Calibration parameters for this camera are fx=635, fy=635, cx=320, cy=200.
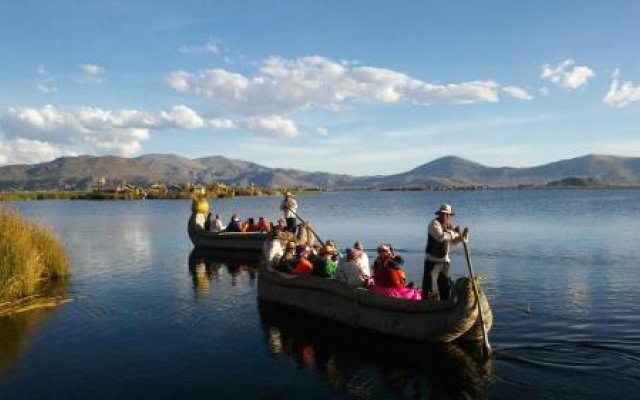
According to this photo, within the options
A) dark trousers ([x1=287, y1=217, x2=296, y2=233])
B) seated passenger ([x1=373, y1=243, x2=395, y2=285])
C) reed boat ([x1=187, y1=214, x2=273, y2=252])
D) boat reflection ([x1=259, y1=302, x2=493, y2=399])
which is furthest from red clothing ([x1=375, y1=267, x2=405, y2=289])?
reed boat ([x1=187, y1=214, x2=273, y2=252])

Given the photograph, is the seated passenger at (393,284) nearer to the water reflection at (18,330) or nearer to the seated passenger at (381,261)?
the seated passenger at (381,261)

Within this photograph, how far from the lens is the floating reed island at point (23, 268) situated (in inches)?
735

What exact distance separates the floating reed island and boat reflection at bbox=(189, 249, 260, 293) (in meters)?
5.05

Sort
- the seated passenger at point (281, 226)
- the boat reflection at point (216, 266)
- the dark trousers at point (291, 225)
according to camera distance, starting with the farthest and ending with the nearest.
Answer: the dark trousers at point (291, 225)
the seated passenger at point (281, 226)
the boat reflection at point (216, 266)

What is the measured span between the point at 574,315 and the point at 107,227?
4364 cm

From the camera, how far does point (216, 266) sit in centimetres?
2880

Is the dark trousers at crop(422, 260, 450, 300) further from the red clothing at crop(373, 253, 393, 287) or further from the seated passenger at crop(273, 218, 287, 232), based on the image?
the seated passenger at crop(273, 218, 287, 232)

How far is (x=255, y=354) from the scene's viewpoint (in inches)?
564

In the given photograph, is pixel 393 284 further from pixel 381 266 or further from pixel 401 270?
pixel 401 270

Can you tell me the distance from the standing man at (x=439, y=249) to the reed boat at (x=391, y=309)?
2.66 feet

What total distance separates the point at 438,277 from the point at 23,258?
12541mm

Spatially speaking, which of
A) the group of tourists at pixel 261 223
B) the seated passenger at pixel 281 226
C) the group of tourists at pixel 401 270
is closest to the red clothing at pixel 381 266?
the group of tourists at pixel 401 270

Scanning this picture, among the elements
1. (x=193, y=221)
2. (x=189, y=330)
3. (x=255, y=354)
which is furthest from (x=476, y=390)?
(x=193, y=221)

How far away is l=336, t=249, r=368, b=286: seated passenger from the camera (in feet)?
52.8
